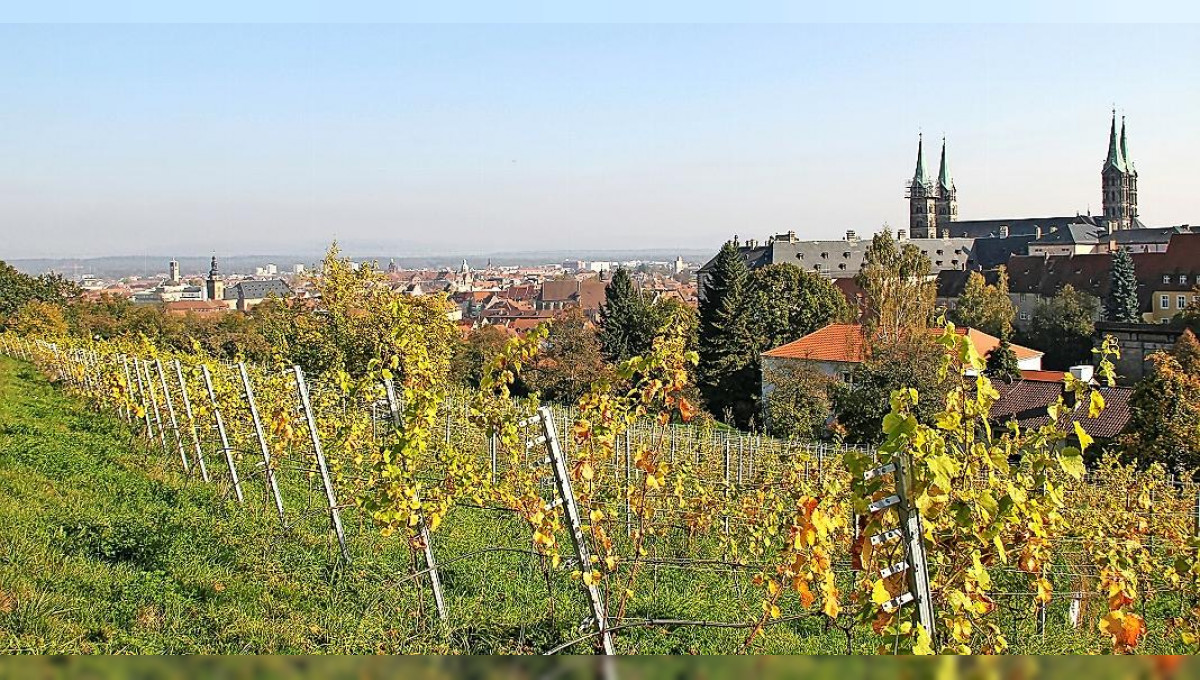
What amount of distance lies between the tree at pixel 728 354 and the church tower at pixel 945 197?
82.0 m

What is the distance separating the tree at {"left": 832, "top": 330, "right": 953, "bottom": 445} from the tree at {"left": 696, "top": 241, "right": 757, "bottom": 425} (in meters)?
6.68

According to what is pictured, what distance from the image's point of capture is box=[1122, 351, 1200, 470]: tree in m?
19.1

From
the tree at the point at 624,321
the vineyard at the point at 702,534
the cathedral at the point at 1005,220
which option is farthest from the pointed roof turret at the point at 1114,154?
the vineyard at the point at 702,534

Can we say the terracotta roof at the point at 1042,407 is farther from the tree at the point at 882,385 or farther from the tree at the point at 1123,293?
the tree at the point at 1123,293

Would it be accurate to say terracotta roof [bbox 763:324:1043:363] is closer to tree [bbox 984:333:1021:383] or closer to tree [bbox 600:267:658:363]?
tree [bbox 984:333:1021:383]

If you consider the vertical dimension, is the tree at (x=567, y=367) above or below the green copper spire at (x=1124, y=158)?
below

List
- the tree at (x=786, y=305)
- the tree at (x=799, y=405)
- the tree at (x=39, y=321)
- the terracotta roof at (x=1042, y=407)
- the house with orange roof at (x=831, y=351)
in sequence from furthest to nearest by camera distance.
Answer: the tree at (x=786, y=305) → the tree at (x=39, y=321) → the house with orange roof at (x=831, y=351) → the tree at (x=799, y=405) → the terracotta roof at (x=1042, y=407)

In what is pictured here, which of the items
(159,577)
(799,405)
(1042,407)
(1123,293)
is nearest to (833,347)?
(799,405)

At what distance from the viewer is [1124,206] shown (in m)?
105

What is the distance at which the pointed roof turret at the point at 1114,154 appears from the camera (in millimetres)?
104625

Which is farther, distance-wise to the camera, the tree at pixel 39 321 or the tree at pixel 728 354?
the tree at pixel 728 354

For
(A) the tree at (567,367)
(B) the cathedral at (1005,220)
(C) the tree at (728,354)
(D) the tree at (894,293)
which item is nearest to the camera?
(D) the tree at (894,293)

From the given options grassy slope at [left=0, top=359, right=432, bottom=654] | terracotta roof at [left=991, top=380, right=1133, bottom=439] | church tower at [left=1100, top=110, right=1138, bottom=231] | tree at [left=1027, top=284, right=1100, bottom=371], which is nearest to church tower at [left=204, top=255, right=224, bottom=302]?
church tower at [left=1100, top=110, right=1138, bottom=231]

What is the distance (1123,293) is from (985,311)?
35.6 feet
